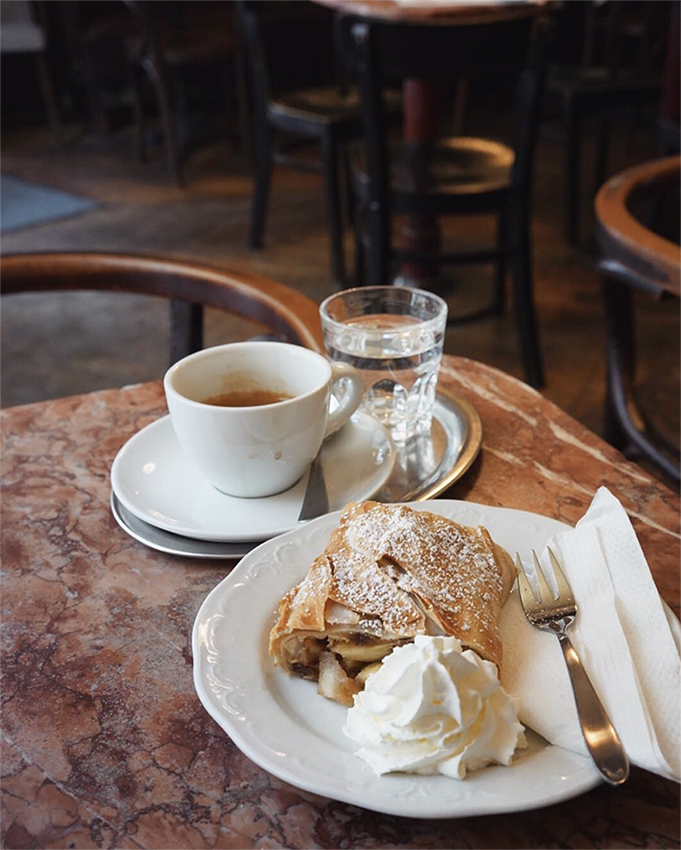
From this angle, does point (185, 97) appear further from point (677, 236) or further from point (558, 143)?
point (677, 236)

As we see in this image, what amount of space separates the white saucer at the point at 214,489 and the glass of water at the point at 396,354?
0.17 feet

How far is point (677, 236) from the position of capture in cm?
287

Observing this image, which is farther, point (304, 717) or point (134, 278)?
point (134, 278)

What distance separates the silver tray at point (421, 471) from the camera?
697 mm

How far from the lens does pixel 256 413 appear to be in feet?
2.28

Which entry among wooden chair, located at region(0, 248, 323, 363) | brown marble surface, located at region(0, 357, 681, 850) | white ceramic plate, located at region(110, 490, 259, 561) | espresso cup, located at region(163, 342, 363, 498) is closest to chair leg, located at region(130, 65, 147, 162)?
wooden chair, located at region(0, 248, 323, 363)

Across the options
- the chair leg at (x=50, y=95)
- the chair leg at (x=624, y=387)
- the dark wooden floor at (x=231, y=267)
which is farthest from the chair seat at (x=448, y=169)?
the chair leg at (x=50, y=95)

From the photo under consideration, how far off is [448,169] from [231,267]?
3.37 ft

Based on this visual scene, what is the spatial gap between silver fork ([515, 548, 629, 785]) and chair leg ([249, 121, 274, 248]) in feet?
9.74

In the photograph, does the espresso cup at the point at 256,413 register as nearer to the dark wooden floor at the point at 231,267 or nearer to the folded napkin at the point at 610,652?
the folded napkin at the point at 610,652

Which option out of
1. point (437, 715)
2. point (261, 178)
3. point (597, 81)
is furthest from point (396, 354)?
point (597, 81)

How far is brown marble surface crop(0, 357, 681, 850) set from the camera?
478 millimetres

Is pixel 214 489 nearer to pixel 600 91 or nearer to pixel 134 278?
pixel 134 278

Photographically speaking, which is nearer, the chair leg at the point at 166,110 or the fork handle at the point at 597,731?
the fork handle at the point at 597,731
